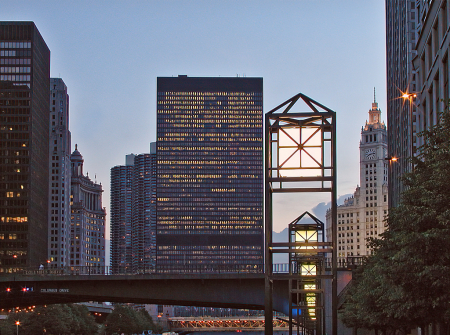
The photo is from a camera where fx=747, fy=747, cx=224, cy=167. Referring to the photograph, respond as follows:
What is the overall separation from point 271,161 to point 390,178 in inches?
4690

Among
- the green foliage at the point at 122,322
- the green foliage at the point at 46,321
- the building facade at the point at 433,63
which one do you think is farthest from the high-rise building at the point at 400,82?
the green foliage at the point at 122,322

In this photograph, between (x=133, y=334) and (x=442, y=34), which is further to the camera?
(x=133, y=334)

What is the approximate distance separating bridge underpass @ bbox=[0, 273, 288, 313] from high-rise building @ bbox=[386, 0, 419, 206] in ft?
131

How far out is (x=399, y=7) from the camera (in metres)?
135

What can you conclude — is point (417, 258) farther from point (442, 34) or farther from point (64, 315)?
point (64, 315)

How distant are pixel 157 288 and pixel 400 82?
73.4 metres

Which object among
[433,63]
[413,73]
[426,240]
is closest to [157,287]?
[433,63]

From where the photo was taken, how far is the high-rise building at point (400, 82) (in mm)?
115562

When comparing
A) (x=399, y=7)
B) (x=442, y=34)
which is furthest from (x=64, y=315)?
(x=442, y=34)

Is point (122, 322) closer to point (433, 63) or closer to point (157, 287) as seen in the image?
point (157, 287)

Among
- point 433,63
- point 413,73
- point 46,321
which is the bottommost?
point 46,321

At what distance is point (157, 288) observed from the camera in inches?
3014

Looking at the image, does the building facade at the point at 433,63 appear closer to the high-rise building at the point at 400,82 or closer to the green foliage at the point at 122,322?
the high-rise building at the point at 400,82

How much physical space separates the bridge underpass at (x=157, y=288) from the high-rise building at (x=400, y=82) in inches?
1571
